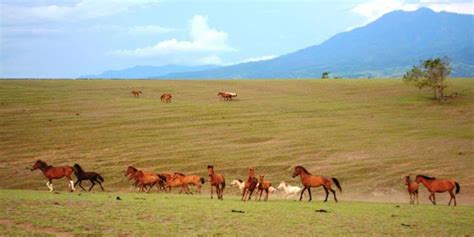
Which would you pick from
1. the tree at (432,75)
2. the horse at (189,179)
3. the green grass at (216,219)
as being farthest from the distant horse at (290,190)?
the tree at (432,75)

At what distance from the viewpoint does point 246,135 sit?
150ft

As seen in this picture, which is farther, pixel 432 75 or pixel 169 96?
pixel 432 75

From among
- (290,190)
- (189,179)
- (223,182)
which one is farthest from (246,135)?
(223,182)

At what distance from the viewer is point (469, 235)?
52.4 feet

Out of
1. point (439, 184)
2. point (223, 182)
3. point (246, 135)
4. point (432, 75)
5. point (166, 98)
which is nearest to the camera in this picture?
point (439, 184)

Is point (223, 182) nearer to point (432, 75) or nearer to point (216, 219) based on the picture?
point (216, 219)

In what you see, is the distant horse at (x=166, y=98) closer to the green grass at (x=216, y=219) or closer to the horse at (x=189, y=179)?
the horse at (x=189, y=179)

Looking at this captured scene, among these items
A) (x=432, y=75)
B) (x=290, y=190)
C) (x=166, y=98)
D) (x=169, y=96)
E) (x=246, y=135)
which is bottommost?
(x=290, y=190)

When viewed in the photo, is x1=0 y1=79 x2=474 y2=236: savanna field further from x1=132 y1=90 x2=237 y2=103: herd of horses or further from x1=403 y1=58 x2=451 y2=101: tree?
x1=403 y1=58 x2=451 y2=101: tree

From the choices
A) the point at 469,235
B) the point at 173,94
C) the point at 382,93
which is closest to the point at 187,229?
the point at 469,235

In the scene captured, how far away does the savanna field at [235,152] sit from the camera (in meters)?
17.2

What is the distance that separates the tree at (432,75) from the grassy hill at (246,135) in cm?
192

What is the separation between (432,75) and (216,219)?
52.8 m

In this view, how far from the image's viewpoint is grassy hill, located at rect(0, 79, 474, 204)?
3503cm
